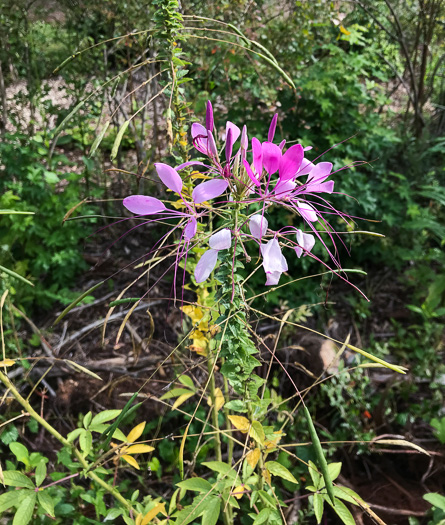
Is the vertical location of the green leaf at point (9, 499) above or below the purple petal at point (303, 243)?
below

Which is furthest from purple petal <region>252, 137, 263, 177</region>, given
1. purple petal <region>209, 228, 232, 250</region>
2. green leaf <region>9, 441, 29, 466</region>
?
green leaf <region>9, 441, 29, 466</region>

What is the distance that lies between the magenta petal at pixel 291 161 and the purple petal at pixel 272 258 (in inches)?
4.1

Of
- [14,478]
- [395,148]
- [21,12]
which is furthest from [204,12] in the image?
[14,478]

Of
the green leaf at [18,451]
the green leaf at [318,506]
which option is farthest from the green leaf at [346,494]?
the green leaf at [18,451]

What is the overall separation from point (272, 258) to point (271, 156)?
0.15 m

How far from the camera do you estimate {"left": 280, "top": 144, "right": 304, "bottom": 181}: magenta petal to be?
60cm

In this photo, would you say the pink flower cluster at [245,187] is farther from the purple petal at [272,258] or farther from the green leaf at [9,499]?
the green leaf at [9,499]

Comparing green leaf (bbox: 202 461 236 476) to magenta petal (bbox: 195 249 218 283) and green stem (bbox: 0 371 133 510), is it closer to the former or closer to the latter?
green stem (bbox: 0 371 133 510)

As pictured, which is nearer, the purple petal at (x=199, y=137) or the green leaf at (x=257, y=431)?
the purple petal at (x=199, y=137)

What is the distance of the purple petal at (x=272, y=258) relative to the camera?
0.63 m

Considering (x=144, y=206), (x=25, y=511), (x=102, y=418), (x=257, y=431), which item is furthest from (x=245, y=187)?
(x=25, y=511)

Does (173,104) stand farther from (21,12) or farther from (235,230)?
(21,12)

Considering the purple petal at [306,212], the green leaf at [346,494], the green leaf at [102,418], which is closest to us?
the purple petal at [306,212]

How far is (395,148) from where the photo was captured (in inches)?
109
